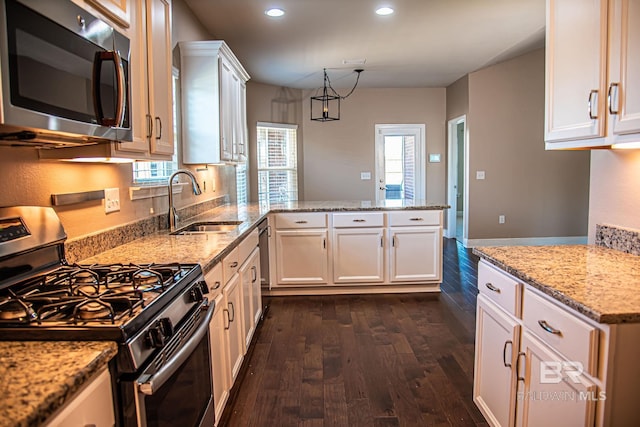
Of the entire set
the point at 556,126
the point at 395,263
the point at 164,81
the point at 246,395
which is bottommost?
the point at 246,395

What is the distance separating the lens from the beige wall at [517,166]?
20.4ft

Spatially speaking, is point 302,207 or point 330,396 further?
point 302,207

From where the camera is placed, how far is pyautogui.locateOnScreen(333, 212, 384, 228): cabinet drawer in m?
4.05

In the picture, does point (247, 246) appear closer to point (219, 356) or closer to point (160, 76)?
point (219, 356)

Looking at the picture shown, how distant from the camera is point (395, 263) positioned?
13.5 feet

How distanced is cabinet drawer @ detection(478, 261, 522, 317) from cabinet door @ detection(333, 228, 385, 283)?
82.5 inches

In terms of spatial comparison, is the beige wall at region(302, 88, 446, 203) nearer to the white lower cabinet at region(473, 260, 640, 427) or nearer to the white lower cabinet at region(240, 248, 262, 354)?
the white lower cabinet at region(240, 248, 262, 354)

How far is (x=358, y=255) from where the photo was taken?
4113 millimetres

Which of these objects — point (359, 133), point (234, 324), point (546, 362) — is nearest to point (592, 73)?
point (546, 362)

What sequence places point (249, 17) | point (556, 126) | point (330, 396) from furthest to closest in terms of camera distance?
point (249, 17)
point (330, 396)
point (556, 126)

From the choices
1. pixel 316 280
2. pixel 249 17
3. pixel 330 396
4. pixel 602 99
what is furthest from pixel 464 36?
pixel 330 396

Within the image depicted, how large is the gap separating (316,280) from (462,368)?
178 centimetres

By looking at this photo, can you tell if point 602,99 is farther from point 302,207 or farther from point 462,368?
point 302,207

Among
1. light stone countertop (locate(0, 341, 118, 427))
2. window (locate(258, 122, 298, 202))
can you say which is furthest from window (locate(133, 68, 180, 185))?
window (locate(258, 122, 298, 202))
